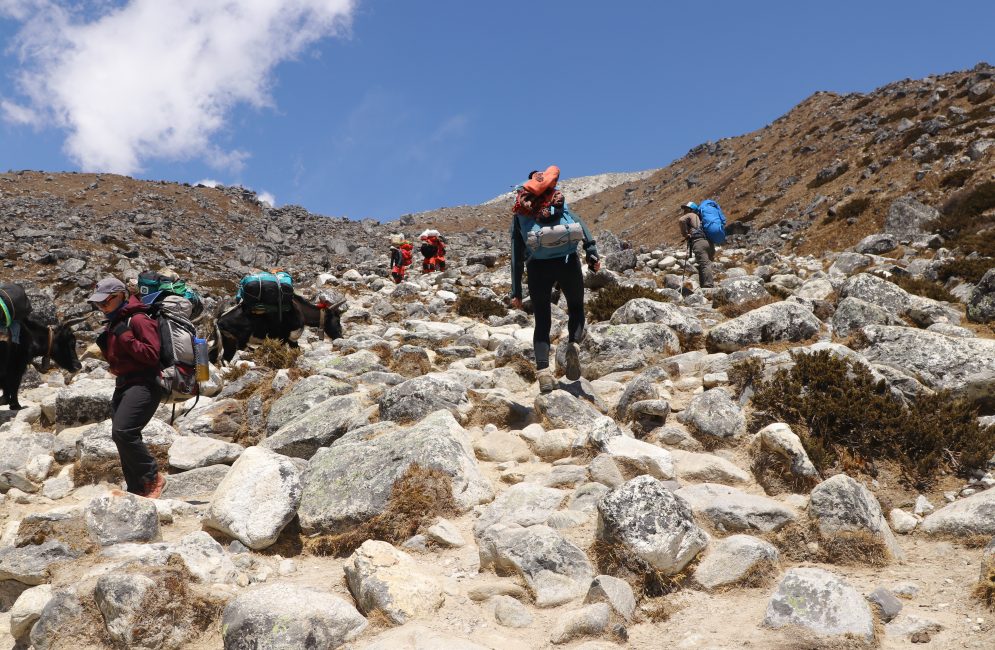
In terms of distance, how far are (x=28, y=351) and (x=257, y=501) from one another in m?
6.16

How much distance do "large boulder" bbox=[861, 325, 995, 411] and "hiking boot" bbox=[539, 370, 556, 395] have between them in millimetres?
3116

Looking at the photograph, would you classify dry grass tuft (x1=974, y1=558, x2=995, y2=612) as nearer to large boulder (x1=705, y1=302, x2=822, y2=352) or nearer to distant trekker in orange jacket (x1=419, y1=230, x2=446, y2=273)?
large boulder (x1=705, y1=302, x2=822, y2=352)

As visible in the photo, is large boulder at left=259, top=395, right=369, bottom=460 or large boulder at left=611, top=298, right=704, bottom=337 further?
large boulder at left=611, top=298, right=704, bottom=337

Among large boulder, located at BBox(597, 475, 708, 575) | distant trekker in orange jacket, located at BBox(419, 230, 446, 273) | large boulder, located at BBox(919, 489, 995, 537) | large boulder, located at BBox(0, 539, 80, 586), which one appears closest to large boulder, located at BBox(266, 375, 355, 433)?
large boulder, located at BBox(0, 539, 80, 586)

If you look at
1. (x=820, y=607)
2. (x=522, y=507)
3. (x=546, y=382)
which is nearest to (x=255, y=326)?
(x=546, y=382)

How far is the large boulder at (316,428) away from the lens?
6.40 metres

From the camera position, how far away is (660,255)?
2047cm

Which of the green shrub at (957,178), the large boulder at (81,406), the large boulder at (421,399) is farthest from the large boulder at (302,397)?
the green shrub at (957,178)

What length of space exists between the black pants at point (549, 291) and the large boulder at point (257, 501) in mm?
2867

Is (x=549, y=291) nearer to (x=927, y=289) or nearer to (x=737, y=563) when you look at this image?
(x=737, y=563)

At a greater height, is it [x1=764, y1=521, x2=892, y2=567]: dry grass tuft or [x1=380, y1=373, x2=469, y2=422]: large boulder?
[x1=380, y1=373, x2=469, y2=422]: large boulder

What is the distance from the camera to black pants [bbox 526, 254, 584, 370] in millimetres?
6746

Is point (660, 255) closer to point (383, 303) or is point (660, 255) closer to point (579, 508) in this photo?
point (383, 303)

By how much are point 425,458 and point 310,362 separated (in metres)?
4.65
